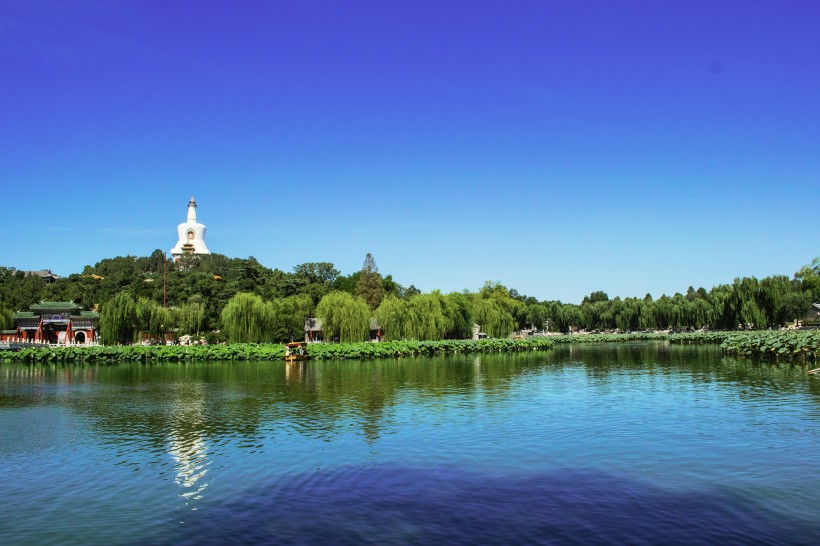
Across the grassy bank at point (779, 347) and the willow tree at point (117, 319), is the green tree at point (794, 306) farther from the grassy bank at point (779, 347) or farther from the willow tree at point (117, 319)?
the willow tree at point (117, 319)

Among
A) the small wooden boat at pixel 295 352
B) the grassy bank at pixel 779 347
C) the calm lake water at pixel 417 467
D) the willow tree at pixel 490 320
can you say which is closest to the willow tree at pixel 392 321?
the small wooden boat at pixel 295 352

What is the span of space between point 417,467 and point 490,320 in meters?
42.1

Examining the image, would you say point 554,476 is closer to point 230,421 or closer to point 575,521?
point 575,521

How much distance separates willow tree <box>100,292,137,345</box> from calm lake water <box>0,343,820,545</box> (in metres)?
23.1

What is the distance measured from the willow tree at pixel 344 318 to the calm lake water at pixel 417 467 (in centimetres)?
2366

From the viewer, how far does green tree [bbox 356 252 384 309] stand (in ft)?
216

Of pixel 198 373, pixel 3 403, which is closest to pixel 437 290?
pixel 198 373

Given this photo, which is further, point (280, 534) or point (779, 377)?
point (779, 377)

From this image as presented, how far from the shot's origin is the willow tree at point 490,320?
51.6 m

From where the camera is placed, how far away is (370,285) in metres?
67.1

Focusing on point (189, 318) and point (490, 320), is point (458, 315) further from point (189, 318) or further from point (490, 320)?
point (189, 318)

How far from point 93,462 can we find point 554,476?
7684 millimetres

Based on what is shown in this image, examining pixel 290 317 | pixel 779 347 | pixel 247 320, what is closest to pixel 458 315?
pixel 290 317

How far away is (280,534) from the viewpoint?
23.6ft
